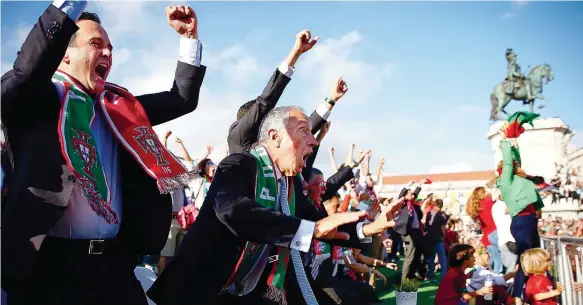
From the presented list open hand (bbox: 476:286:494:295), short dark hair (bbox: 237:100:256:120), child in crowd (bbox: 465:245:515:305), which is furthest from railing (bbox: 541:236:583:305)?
short dark hair (bbox: 237:100:256:120)

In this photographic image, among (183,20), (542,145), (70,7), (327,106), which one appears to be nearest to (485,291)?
(327,106)

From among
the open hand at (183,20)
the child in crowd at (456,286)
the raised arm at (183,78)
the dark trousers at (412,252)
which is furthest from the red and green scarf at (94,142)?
the dark trousers at (412,252)

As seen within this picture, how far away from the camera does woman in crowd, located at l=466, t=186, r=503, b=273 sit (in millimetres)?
8625

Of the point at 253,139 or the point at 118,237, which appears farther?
the point at 253,139

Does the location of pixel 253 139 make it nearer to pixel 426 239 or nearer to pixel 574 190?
pixel 426 239

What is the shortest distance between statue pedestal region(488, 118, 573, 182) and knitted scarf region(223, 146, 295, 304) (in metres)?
28.0

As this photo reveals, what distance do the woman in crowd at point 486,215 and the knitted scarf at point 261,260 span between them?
6.51 metres

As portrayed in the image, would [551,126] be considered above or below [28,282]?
above

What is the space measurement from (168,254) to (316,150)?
4.85 metres

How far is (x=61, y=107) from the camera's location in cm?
204

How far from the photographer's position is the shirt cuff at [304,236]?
231cm

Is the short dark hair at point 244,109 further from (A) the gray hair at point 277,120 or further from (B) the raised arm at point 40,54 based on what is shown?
(B) the raised arm at point 40,54

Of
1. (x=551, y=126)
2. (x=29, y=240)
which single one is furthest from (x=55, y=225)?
(x=551, y=126)

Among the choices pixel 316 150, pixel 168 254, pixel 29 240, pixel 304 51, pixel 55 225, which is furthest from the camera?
pixel 168 254
